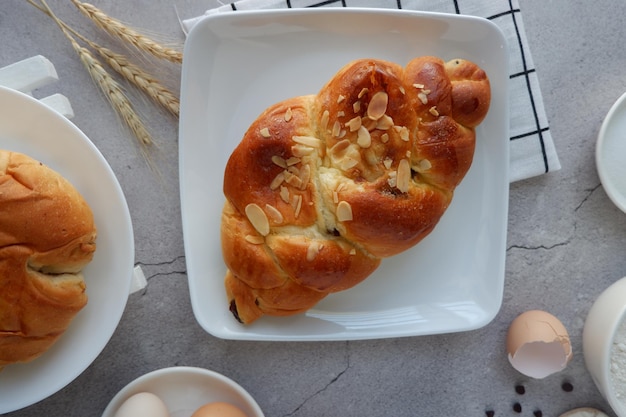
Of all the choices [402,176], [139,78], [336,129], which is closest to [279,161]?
[336,129]

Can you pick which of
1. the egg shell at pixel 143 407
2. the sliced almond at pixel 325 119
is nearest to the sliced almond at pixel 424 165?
the sliced almond at pixel 325 119

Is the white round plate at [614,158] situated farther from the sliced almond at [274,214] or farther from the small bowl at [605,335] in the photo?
the sliced almond at [274,214]

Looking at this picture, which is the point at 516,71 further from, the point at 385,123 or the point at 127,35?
the point at 127,35

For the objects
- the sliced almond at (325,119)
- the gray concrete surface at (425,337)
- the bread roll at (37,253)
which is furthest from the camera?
the gray concrete surface at (425,337)

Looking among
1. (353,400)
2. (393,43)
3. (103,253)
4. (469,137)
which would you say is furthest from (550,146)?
(103,253)

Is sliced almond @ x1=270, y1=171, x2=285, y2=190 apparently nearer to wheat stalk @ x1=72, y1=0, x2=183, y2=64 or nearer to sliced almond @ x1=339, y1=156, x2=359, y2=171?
sliced almond @ x1=339, y1=156, x2=359, y2=171

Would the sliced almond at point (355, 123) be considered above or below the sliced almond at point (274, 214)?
above
